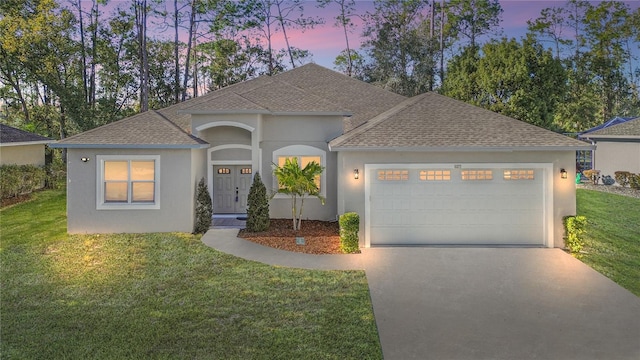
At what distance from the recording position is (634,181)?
75.2 ft

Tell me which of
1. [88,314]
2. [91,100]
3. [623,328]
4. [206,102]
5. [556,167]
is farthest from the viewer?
[91,100]

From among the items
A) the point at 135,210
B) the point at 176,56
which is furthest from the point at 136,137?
the point at 176,56

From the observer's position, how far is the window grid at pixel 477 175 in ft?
41.3

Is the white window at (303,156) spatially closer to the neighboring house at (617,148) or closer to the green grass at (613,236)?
the green grass at (613,236)

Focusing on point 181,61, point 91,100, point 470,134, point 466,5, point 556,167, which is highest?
point 466,5

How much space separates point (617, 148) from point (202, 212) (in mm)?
24049

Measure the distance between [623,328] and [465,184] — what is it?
600 centimetres

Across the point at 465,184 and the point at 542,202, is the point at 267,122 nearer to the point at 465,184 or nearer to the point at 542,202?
the point at 465,184

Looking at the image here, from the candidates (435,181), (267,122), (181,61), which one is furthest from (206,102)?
(181,61)

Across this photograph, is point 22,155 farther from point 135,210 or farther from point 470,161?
point 470,161

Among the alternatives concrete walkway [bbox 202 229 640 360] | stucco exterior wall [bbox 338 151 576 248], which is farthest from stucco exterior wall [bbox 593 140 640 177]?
concrete walkway [bbox 202 229 640 360]

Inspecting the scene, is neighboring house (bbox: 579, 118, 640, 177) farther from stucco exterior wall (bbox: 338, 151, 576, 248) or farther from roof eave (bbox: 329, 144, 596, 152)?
roof eave (bbox: 329, 144, 596, 152)

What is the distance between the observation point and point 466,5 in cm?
3588

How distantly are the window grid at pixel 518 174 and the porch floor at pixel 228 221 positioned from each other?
8.45 meters
